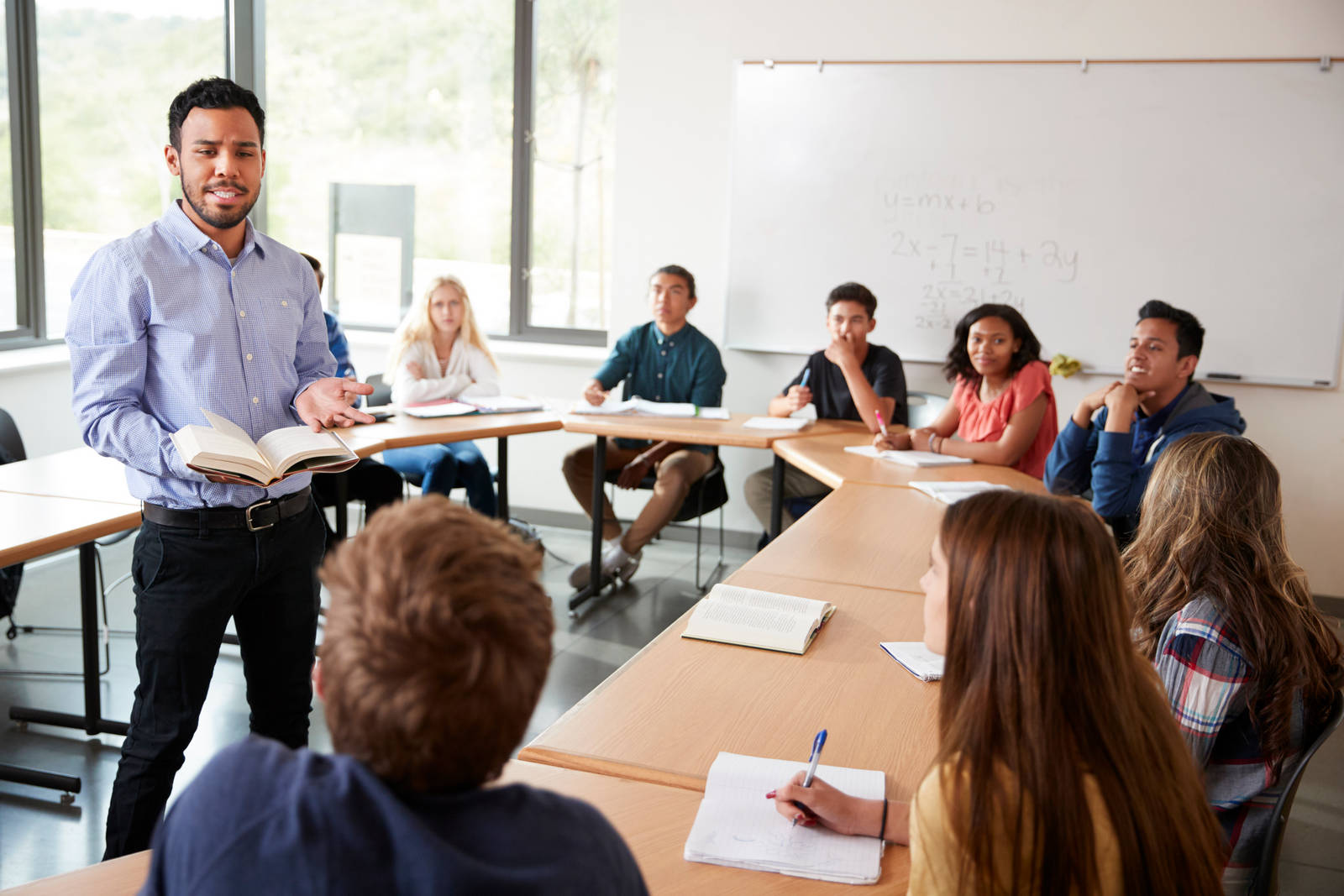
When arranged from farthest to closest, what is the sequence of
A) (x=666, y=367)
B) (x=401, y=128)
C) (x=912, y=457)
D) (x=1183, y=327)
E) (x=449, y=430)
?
(x=401, y=128) → (x=666, y=367) → (x=449, y=430) → (x=912, y=457) → (x=1183, y=327)

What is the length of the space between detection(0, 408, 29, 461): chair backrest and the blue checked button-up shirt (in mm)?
1676

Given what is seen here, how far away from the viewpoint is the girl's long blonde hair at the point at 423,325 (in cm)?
449

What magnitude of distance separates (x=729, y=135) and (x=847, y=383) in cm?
132

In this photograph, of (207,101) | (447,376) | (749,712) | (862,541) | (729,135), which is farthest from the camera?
(729,135)

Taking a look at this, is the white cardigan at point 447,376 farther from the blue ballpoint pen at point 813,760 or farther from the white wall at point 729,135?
the blue ballpoint pen at point 813,760

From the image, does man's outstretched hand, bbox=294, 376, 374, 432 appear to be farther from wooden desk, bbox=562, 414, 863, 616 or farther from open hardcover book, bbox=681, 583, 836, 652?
wooden desk, bbox=562, 414, 863, 616

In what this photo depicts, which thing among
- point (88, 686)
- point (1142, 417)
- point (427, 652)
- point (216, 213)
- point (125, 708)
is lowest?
point (125, 708)

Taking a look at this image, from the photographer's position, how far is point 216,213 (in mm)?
1970

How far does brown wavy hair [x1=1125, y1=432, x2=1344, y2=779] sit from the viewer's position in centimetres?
153

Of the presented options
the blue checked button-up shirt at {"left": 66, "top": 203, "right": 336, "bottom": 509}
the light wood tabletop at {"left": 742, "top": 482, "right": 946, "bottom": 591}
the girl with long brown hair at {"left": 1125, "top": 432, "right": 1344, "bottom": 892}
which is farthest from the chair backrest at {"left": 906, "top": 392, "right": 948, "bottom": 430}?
the blue checked button-up shirt at {"left": 66, "top": 203, "right": 336, "bottom": 509}

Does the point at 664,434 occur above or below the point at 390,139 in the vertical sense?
below

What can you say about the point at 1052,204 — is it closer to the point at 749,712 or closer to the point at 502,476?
the point at 502,476

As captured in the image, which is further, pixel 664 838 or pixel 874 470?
pixel 874 470

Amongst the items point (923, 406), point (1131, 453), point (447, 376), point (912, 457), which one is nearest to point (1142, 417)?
point (1131, 453)
